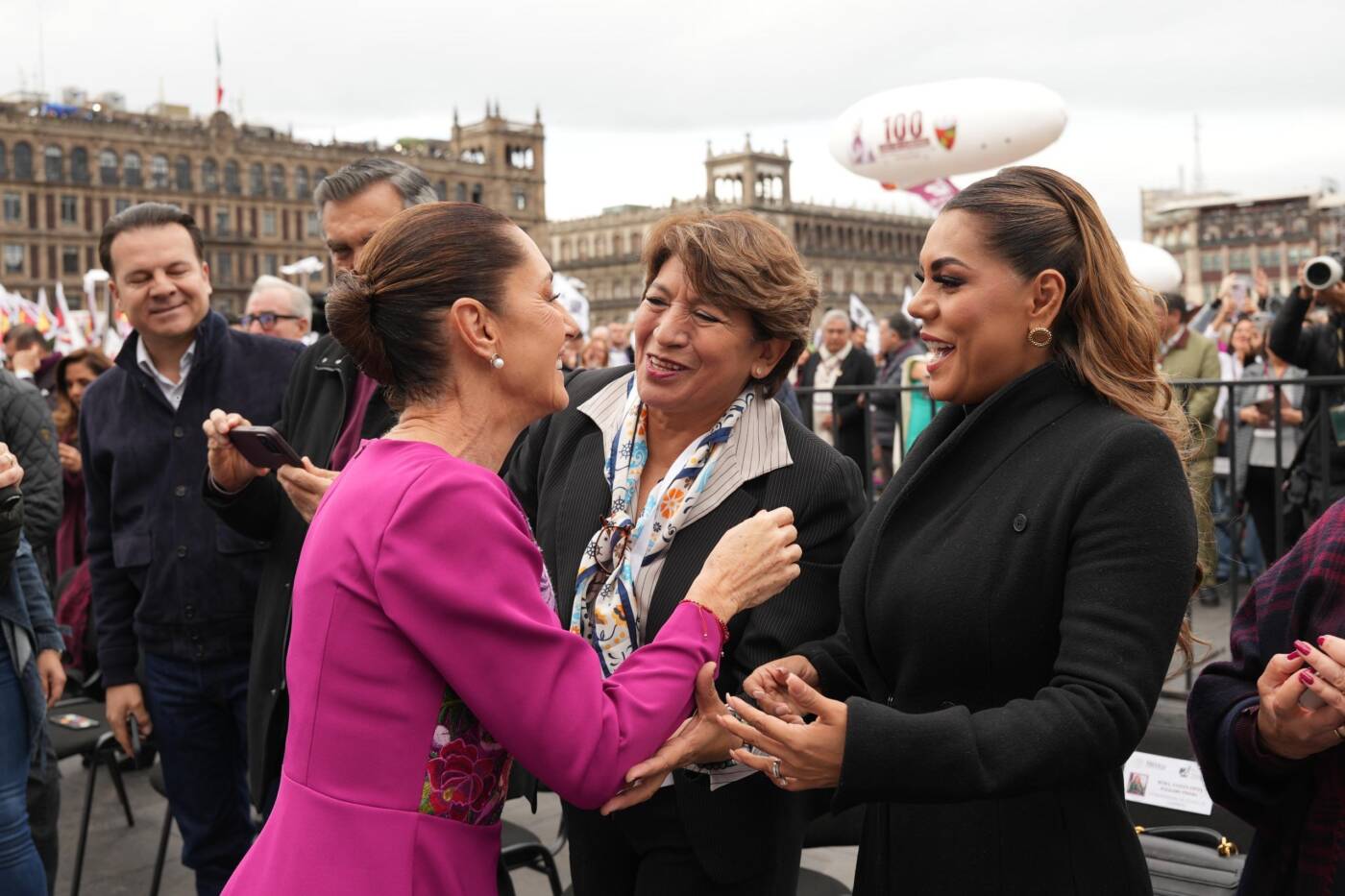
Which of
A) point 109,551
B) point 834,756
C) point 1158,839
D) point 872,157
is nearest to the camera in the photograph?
point 834,756

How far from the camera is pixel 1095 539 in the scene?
1796 mm

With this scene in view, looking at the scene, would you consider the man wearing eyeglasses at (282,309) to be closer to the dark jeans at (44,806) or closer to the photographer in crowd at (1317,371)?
the dark jeans at (44,806)

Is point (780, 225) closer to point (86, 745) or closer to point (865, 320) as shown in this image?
point (865, 320)

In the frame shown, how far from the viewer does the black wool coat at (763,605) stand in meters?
2.28

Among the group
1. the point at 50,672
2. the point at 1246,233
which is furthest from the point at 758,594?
the point at 1246,233

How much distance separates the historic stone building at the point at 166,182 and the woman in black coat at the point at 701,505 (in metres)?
67.2

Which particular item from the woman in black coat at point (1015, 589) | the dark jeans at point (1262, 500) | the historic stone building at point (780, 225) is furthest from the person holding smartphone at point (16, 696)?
the historic stone building at point (780, 225)

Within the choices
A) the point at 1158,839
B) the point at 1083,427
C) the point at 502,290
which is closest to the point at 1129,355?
the point at 1083,427

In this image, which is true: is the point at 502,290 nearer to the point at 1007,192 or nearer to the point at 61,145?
the point at 1007,192

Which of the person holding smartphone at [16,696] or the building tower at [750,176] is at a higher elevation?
the building tower at [750,176]

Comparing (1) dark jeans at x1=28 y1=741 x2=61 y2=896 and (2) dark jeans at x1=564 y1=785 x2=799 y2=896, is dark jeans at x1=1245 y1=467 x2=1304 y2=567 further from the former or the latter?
(1) dark jeans at x1=28 y1=741 x2=61 y2=896

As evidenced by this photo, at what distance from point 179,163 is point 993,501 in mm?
79132

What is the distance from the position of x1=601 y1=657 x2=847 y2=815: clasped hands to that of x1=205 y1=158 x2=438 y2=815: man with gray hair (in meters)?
1.46

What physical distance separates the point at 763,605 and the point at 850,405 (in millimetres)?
6090
